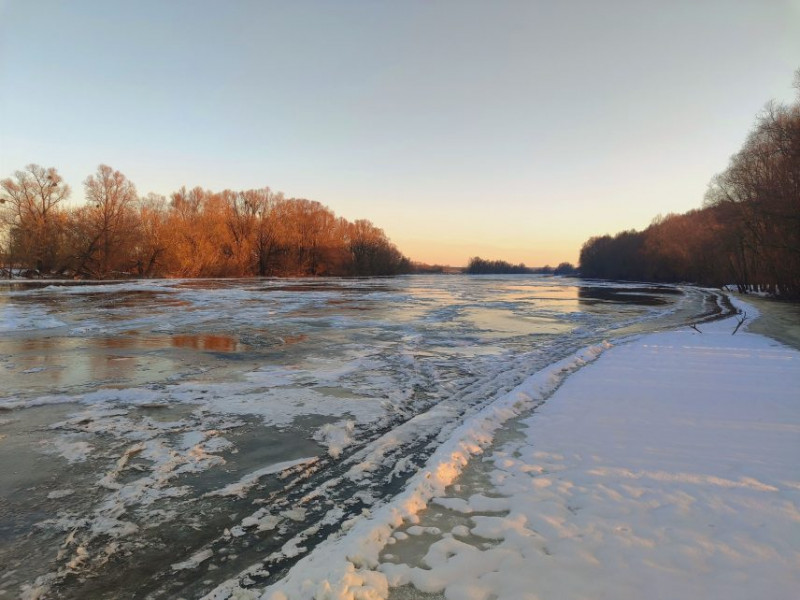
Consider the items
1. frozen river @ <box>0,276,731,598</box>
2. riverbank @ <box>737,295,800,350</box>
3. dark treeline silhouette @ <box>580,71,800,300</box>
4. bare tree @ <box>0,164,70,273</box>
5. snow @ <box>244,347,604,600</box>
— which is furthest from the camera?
bare tree @ <box>0,164,70,273</box>

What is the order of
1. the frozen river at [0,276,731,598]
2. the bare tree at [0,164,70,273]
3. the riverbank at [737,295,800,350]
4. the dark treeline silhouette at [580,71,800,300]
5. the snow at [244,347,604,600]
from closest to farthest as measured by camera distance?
the snow at [244,347,604,600], the frozen river at [0,276,731,598], the riverbank at [737,295,800,350], the dark treeline silhouette at [580,71,800,300], the bare tree at [0,164,70,273]

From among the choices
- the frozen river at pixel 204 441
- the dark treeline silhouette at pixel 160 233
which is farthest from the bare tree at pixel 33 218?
the frozen river at pixel 204 441

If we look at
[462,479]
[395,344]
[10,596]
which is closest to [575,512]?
[462,479]

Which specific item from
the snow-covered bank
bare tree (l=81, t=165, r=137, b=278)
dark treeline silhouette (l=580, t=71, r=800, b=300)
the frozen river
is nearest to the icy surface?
the snow-covered bank

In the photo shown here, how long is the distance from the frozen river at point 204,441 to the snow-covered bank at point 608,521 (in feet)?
2.00

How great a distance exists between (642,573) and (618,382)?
5227 millimetres

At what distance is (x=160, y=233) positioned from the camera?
179 feet

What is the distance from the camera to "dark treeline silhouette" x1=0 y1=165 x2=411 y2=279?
159 feet

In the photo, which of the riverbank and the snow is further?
the riverbank

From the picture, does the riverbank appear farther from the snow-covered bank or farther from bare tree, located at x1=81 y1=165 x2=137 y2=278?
bare tree, located at x1=81 y1=165 x2=137 y2=278

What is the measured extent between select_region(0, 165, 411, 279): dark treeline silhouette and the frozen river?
44.3 meters

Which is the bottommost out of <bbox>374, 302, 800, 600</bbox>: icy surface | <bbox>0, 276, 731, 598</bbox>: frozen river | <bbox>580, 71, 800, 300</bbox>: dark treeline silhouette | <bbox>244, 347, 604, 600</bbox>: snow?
<bbox>0, 276, 731, 598</bbox>: frozen river

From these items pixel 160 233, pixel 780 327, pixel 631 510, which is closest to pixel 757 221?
pixel 780 327

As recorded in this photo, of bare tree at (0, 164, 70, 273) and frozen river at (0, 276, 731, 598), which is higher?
bare tree at (0, 164, 70, 273)
